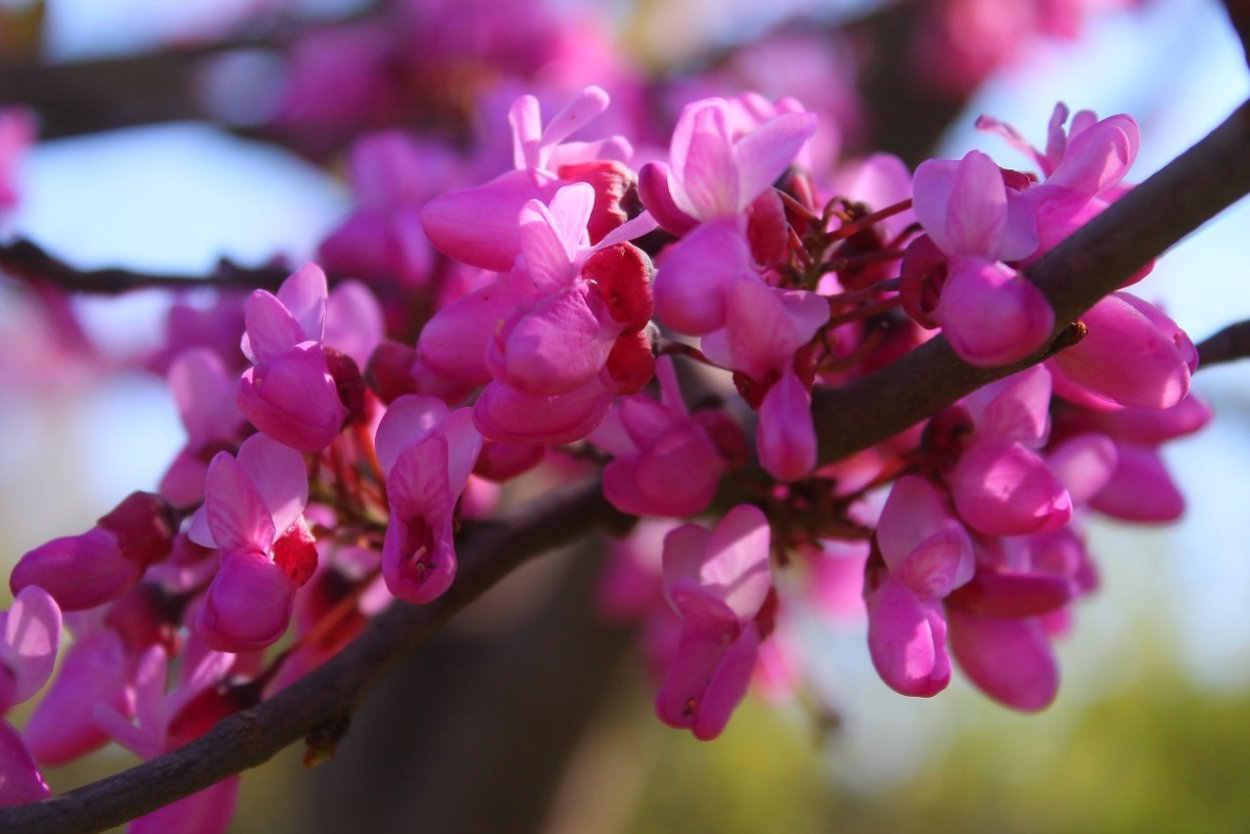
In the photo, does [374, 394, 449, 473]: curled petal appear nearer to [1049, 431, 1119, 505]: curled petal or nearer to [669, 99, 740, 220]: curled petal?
[669, 99, 740, 220]: curled petal

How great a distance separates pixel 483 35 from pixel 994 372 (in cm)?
149

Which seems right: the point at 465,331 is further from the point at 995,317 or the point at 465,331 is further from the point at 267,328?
the point at 995,317

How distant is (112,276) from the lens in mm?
913

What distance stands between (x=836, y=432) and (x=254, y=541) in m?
0.31

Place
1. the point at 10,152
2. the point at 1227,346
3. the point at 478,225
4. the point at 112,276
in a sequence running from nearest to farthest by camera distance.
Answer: the point at 478,225 → the point at 1227,346 → the point at 112,276 → the point at 10,152

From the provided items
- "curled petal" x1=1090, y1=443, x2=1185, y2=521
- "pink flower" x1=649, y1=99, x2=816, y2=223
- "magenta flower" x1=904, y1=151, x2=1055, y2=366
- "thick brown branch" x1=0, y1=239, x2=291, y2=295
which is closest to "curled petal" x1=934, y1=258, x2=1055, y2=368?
"magenta flower" x1=904, y1=151, x2=1055, y2=366

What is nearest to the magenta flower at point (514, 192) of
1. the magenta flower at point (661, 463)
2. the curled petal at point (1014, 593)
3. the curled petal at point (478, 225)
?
the curled petal at point (478, 225)

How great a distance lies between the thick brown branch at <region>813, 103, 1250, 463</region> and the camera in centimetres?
45

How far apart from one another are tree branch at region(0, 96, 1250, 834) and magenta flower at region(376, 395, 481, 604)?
2.8 inches

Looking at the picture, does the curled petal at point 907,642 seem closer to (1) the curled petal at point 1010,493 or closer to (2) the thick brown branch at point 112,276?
(1) the curled petal at point 1010,493

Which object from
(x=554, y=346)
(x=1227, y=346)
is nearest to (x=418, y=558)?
(x=554, y=346)

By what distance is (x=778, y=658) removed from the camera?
1.26 meters

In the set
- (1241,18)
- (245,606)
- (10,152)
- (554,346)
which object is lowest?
(10,152)

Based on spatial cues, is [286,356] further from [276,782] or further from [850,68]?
[276,782]
